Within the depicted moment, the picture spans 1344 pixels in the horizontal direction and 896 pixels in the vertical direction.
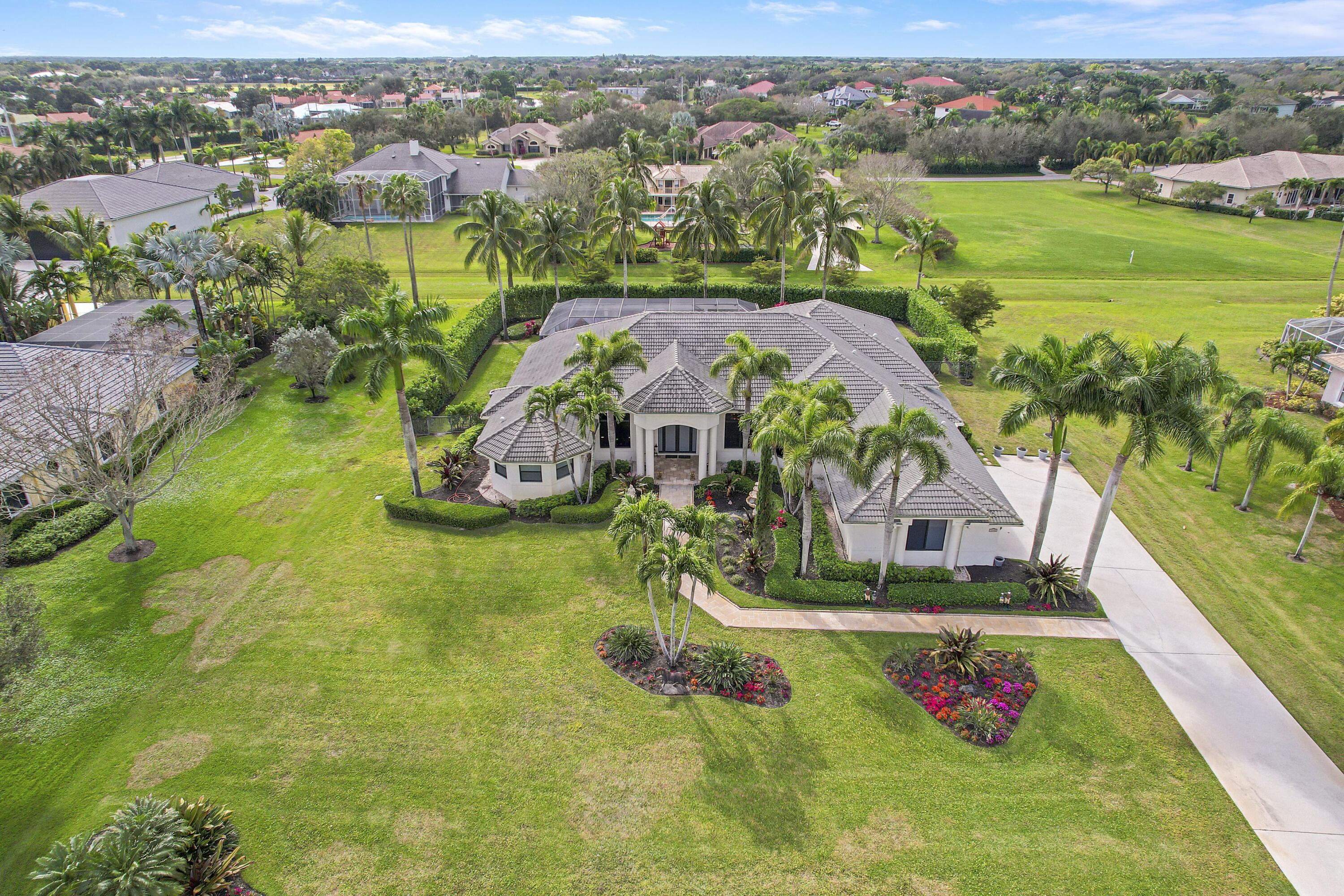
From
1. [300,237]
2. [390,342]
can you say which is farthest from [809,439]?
[300,237]

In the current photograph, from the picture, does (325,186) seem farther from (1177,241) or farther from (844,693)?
(1177,241)

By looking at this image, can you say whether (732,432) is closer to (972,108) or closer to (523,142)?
(523,142)

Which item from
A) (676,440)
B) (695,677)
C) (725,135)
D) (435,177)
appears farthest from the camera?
(725,135)

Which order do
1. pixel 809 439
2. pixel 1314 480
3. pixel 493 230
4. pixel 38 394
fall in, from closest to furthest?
pixel 809 439 → pixel 38 394 → pixel 1314 480 → pixel 493 230

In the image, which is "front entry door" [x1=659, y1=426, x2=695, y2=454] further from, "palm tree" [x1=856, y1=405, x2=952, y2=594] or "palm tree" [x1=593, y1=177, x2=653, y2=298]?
"palm tree" [x1=593, y1=177, x2=653, y2=298]

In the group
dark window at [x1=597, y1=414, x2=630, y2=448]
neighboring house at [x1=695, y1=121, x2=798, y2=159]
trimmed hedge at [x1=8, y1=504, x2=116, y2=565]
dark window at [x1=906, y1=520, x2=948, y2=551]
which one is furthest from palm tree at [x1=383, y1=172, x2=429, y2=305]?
neighboring house at [x1=695, y1=121, x2=798, y2=159]

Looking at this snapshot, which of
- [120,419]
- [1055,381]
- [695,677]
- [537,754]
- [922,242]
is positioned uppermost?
[1055,381]
